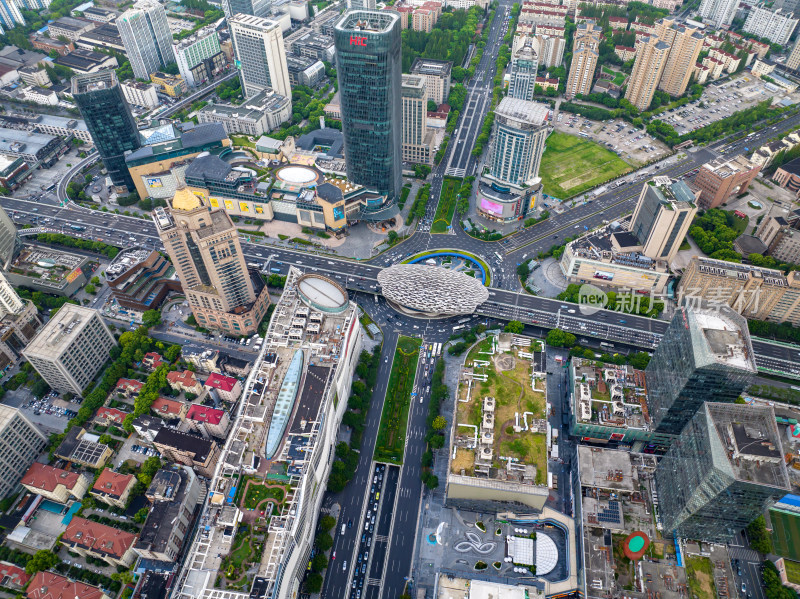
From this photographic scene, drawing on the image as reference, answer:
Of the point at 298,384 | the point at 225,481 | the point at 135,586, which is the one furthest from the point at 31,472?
the point at 298,384

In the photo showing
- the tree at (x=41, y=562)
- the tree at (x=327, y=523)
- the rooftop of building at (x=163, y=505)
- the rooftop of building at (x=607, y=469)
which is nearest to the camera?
the rooftop of building at (x=163, y=505)

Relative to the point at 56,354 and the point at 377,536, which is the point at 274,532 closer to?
the point at 377,536

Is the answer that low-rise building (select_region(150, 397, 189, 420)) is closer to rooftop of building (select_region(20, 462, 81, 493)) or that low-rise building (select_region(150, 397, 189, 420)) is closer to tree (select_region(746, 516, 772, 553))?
rooftop of building (select_region(20, 462, 81, 493))

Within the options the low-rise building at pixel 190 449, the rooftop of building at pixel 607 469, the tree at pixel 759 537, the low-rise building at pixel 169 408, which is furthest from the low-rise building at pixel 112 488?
the tree at pixel 759 537

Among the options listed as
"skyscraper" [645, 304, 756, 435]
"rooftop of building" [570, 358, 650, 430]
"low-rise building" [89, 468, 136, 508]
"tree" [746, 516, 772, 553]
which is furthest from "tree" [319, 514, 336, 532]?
"tree" [746, 516, 772, 553]

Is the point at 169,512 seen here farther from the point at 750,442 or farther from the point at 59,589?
the point at 750,442

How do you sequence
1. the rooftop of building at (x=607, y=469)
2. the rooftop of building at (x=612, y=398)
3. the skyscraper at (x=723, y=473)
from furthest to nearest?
1. the rooftop of building at (x=612, y=398)
2. the rooftop of building at (x=607, y=469)
3. the skyscraper at (x=723, y=473)

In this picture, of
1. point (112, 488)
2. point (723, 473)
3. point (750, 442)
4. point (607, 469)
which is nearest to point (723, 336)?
point (750, 442)

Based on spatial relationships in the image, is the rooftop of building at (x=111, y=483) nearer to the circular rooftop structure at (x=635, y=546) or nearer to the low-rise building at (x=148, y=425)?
the low-rise building at (x=148, y=425)
